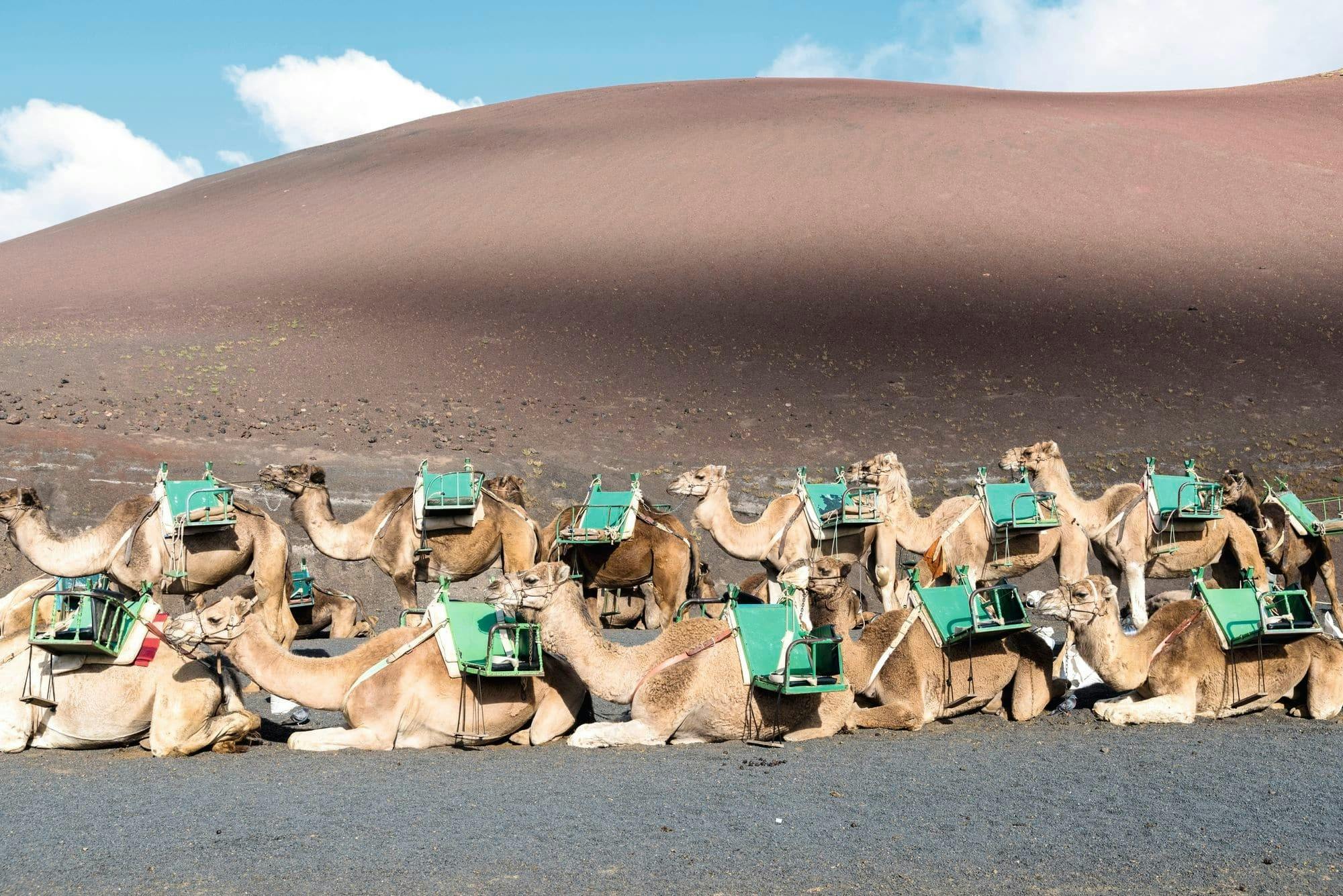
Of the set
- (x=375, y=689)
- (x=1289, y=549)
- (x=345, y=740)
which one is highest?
(x=1289, y=549)

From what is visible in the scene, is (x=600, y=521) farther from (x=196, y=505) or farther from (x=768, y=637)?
(x=768, y=637)

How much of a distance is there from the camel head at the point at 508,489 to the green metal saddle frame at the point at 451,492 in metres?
1.29

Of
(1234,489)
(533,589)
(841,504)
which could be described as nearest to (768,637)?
(533,589)

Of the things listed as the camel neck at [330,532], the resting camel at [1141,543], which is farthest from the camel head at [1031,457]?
the camel neck at [330,532]

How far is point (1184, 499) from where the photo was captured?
562 inches

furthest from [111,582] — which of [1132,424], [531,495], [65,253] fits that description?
[65,253]

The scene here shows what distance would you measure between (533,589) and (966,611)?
10.8ft

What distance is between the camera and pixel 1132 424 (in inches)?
1164

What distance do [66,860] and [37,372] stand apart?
2705 cm

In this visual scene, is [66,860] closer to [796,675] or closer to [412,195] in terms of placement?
[796,675]

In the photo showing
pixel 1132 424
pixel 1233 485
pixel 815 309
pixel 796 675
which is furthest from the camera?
pixel 815 309

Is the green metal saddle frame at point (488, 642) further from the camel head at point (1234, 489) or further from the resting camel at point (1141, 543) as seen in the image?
the camel head at point (1234, 489)

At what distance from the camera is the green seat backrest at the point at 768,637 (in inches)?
340

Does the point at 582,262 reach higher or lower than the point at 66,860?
higher
